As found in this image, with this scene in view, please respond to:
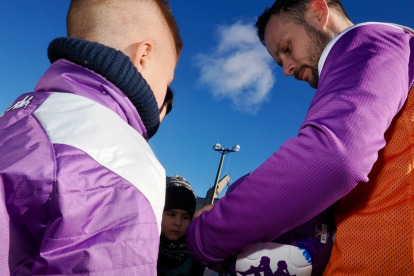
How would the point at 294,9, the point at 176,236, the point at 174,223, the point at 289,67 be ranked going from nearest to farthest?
1. the point at 289,67
2. the point at 294,9
3. the point at 176,236
4. the point at 174,223

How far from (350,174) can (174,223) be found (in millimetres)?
3647

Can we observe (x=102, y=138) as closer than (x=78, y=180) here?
No

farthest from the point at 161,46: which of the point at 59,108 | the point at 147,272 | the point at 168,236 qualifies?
the point at 168,236

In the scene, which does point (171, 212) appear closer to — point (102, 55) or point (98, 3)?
point (98, 3)

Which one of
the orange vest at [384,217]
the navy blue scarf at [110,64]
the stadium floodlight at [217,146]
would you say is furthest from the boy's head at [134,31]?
the stadium floodlight at [217,146]

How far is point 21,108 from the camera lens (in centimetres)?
104

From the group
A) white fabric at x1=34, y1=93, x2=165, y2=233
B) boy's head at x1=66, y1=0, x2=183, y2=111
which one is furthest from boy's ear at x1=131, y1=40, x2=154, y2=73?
white fabric at x1=34, y1=93, x2=165, y2=233

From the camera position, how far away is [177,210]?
182 inches

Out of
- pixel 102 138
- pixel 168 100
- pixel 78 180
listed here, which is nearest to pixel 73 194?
pixel 78 180

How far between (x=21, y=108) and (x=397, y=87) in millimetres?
1428

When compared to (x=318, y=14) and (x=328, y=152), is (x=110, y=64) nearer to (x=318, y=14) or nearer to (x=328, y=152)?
(x=328, y=152)

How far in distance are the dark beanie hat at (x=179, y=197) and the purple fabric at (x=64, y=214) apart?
148 inches

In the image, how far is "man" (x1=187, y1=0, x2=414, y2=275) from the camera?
119cm

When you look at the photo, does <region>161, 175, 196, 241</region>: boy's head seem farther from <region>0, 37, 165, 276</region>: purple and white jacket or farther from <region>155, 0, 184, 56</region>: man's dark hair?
<region>0, 37, 165, 276</region>: purple and white jacket
